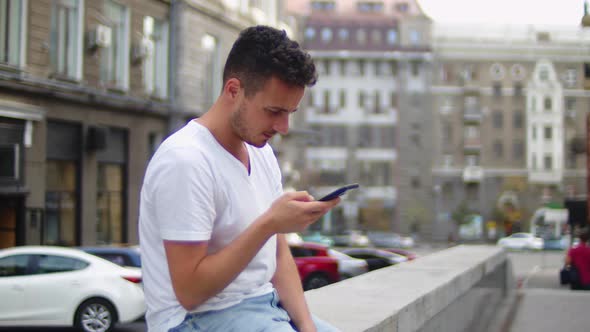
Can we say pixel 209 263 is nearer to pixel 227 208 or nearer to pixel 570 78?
pixel 227 208

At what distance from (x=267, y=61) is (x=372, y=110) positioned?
7940cm

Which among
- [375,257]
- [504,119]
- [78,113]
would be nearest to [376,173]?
[504,119]

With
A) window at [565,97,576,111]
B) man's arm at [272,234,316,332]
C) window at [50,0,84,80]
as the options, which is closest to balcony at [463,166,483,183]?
window at [565,97,576,111]

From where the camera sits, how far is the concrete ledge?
16.2 feet

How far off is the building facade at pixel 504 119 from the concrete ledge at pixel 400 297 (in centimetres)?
7197

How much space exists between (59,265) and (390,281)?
26.8 feet

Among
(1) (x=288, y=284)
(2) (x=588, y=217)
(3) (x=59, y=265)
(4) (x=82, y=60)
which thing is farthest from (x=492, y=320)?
(4) (x=82, y=60)

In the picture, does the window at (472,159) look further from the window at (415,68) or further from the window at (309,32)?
the window at (309,32)

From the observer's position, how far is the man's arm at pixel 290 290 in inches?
131

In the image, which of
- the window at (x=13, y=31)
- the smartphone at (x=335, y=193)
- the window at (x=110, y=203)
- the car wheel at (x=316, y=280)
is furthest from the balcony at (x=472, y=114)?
the smartphone at (x=335, y=193)

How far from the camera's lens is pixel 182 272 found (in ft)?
9.32

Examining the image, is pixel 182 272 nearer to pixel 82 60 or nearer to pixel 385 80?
pixel 82 60

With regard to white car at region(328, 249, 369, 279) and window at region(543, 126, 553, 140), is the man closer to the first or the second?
white car at region(328, 249, 369, 279)

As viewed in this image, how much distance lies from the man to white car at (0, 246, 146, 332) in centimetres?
1146
